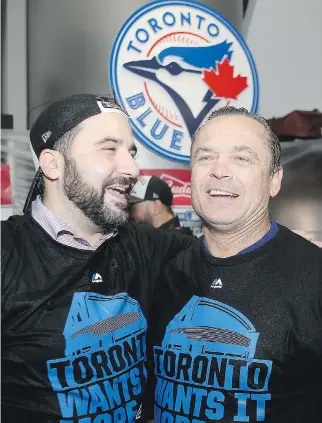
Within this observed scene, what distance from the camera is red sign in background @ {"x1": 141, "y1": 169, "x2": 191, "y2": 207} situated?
2248 millimetres

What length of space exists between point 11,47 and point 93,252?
0.96 m

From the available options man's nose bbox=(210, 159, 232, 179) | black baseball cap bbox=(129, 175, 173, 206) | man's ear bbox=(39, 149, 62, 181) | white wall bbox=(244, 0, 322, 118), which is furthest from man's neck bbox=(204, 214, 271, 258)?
white wall bbox=(244, 0, 322, 118)

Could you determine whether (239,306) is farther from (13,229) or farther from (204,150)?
(13,229)

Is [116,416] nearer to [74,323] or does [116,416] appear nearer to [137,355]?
[137,355]

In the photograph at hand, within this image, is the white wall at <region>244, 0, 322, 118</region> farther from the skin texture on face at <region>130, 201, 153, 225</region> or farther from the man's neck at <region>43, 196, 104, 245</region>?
the man's neck at <region>43, 196, 104, 245</region>

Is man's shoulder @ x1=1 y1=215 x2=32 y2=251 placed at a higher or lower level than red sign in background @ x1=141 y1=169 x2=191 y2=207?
higher

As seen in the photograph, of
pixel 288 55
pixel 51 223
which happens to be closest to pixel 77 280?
pixel 51 223

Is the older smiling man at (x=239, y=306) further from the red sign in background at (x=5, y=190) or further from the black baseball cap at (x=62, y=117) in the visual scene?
the red sign in background at (x=5, y=190)

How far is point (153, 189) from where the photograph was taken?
7.32 ft

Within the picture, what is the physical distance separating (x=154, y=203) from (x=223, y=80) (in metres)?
0.61

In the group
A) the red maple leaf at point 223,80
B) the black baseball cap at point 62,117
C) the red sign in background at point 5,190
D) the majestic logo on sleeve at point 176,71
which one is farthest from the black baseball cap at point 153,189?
the red sign in background at point 5,190

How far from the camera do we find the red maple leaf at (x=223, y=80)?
2248mm

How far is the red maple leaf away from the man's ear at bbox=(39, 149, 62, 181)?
99 centimetres

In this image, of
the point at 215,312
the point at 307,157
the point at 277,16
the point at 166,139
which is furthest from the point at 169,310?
the point at 277,16
